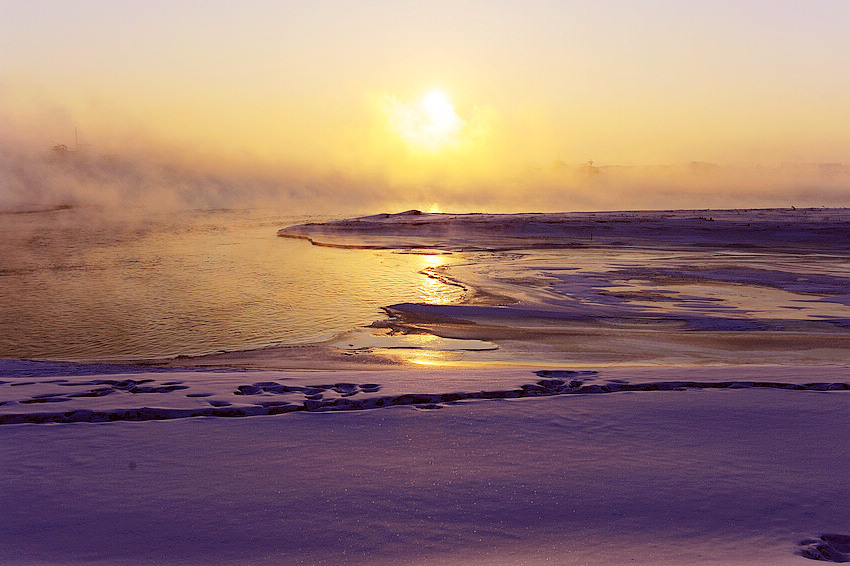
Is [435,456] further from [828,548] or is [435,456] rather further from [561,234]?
[561,234]

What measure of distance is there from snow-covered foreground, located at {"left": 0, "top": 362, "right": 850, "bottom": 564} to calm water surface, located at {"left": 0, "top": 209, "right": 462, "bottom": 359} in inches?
126

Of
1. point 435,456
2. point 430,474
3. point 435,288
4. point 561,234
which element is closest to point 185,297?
point 435,288

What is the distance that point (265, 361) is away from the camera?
732 cm

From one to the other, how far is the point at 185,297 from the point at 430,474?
9.61 metres

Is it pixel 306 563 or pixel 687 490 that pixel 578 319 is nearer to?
pixel 687 490

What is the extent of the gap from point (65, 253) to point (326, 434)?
Answer: 65.8 feet

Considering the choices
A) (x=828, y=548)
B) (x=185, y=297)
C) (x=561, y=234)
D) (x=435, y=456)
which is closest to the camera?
(x=828, y=548)

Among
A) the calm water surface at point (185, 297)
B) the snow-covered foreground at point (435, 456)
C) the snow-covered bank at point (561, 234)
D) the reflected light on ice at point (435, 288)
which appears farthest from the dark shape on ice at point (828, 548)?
the snow-covered bank at point (561, 234)

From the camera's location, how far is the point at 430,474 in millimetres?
3539

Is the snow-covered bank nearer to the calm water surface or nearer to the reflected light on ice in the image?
the calm water surface

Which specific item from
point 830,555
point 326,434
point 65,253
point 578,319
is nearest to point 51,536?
point 326,434

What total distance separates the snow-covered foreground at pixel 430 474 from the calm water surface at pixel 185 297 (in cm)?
320

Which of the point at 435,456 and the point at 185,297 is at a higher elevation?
the point at 185,297

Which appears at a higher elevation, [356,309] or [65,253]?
[65,253]
